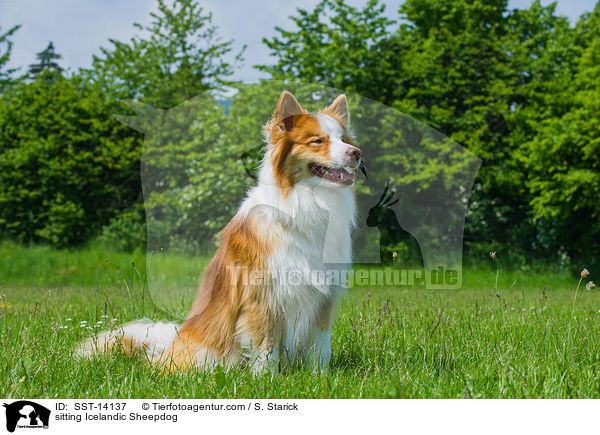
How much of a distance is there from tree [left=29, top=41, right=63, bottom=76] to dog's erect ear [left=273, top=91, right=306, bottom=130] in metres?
2.55

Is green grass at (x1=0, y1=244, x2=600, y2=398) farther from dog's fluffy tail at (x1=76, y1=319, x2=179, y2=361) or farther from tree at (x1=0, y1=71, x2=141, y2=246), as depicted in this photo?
tree at (x1=0, y1=71, x2=141, y2=246)

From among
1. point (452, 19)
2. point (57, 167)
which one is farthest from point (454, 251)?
point (57, 167)

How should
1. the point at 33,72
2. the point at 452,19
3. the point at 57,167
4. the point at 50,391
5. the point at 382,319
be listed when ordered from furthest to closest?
the point at 452,19 < the point at 57,167 < the point at 33,72 < the point at 382,319 < the point at 50,391

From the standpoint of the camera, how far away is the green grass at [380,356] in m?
2.73

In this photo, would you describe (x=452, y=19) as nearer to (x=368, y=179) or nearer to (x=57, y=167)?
(x=368, y=179)

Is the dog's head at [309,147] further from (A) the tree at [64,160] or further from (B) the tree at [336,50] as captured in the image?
(A) the tree at [64,160]

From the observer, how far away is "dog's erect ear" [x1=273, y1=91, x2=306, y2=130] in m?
2.96

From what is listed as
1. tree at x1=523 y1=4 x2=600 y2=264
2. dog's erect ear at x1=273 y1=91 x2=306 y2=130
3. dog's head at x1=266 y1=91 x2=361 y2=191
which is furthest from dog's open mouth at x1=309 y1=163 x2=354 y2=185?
tree at x1=523 y1=4 x2=600 y2=264

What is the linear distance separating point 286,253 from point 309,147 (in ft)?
2.25

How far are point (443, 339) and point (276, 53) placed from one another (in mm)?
2743

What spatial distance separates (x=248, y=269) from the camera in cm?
310

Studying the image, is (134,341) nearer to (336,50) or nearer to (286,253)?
(286,253)

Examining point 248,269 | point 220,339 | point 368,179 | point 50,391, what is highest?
point 368,179
